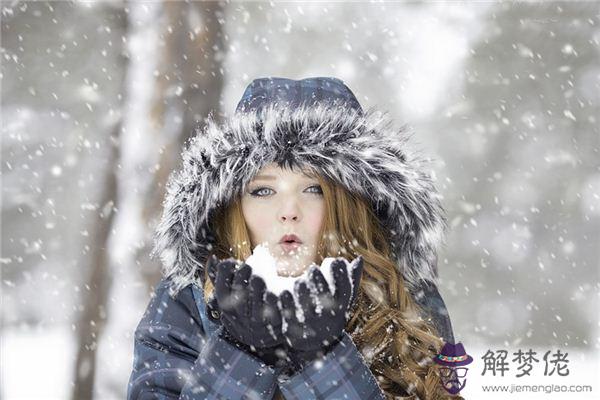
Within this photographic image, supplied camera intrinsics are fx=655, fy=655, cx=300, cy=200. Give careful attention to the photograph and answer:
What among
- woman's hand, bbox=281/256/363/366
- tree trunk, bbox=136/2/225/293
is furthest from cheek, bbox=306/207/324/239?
tree trunk, bbox=136/2/225/293

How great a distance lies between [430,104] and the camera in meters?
10.8

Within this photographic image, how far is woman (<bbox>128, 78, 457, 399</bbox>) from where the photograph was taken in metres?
2.37

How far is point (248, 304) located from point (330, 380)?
399 mm

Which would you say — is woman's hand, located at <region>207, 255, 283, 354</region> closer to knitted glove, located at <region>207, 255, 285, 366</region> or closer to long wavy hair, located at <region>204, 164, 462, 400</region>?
knitted glove, located at <region>207, 255, 285, 366</region>

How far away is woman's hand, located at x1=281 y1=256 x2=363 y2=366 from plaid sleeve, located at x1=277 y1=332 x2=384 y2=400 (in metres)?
0.05

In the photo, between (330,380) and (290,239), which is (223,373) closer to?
(330,380)

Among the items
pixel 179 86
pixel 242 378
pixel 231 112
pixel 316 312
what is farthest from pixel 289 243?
pixel 231 112

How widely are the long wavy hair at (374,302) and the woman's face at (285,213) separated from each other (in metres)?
0.04

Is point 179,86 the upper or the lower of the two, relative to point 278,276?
upper

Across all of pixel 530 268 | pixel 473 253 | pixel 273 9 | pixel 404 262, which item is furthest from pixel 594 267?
pixel 404 262

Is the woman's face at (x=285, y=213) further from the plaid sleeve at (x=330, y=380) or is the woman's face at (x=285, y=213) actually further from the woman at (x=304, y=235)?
the plaid sleeve at (x=330, y=380)

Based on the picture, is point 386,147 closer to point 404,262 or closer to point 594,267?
point 404,262

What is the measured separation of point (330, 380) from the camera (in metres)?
2.26

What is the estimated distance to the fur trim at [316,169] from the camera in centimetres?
265
